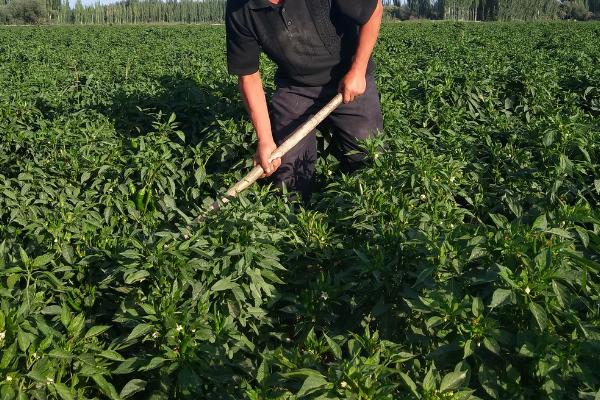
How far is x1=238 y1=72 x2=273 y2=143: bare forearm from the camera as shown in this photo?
3814 millimetres

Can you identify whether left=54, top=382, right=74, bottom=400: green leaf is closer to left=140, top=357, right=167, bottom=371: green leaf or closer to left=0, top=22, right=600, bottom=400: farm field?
left=0, top=22, right=600, bottom=400: farm field

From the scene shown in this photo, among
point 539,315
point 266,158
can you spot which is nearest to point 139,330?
point 539,315

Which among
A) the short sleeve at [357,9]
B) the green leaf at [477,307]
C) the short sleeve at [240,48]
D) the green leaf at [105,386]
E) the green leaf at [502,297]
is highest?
the short sleeve at [357,9]

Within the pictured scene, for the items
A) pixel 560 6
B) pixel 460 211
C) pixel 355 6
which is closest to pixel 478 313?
pixel 460 211

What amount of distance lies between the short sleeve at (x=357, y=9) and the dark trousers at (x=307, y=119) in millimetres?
561

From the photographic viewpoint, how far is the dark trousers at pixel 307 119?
400cm

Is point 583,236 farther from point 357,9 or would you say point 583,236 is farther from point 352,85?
point 357,9

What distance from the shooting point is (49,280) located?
8.69 ft

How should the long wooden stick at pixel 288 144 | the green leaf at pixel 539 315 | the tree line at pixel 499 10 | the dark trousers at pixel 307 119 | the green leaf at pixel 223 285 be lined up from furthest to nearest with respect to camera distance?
the tree line at pixel 499 10, the dark trousers at pixel 307 119, the long wooden stick at pixel 288 144, the green leaf at pixel 223 285, the green leaf at pixel 539 315

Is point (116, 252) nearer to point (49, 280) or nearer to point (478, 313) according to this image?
point (49, 280)

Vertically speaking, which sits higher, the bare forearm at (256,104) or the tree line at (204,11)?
the tree line at (204,11)

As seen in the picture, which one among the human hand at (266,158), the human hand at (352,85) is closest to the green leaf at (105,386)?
the human hand at (266,158)

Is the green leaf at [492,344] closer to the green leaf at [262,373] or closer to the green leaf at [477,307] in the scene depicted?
the green leaf at [477,307]

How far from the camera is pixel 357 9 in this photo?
366cm
